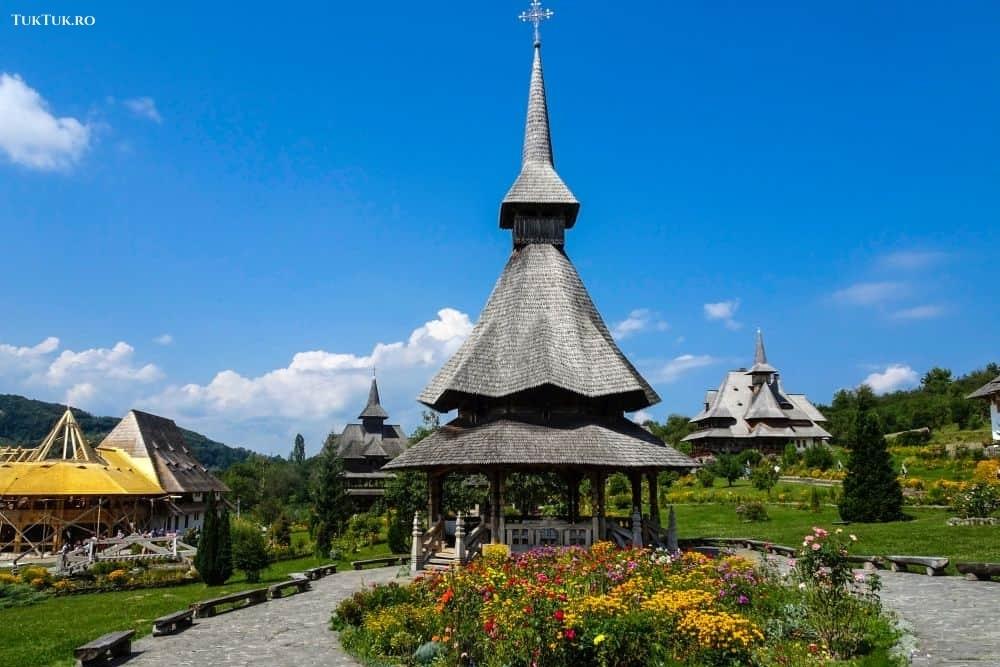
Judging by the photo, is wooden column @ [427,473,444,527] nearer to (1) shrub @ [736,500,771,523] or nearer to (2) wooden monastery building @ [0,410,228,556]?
(1) shrub @ [736,500,771,523]

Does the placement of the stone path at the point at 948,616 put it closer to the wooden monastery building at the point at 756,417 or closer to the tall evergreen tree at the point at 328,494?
the tall evergreen tree at the point at 328,494

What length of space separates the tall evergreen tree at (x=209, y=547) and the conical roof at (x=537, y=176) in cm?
1216

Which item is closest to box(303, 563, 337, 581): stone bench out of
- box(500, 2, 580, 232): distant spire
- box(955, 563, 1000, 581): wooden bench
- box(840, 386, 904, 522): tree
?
box(500, 2, 580, 232): distant spire

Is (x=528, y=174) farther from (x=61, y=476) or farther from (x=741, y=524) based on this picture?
(x=61, y=476)

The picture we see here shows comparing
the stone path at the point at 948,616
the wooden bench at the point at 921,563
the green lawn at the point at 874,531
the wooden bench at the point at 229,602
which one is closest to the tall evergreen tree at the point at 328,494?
the green lawn at the point at 874,531

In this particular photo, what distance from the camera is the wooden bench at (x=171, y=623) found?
41.0ft

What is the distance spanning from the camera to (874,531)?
77.2 feet

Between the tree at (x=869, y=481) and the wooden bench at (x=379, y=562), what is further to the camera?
the tree at (x=869, y=481)

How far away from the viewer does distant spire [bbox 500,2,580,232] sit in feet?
74.1

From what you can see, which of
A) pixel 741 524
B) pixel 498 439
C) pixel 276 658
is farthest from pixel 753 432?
pixel 276 658

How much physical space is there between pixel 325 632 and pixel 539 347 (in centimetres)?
923

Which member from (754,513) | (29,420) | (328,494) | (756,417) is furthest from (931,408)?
(29,420)

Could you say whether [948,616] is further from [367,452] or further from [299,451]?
[299,451]

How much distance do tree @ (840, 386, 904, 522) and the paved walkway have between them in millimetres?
11136
